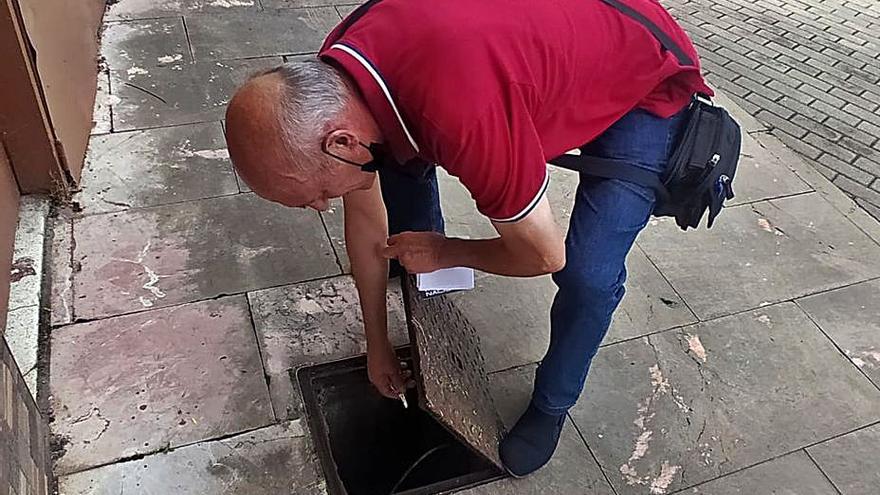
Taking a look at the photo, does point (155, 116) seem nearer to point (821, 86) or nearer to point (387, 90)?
point (387, 90)

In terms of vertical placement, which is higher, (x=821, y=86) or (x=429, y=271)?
(x=429, y=271)

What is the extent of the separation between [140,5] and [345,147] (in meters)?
2.99

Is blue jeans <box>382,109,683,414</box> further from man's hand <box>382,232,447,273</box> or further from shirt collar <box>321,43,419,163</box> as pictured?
shirt collar <box>321,43,419,163</box>

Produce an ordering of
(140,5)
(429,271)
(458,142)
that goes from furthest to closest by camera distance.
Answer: (140,5)
(429,271)
(458,142)

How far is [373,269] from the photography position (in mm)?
1874

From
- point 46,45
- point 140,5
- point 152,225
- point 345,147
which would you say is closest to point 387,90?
point 345,147

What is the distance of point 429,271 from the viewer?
1.67 meters

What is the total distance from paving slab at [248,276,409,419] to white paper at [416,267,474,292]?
53 cm

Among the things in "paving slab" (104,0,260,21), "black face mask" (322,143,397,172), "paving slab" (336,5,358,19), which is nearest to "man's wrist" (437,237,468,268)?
"black face mask" (322,143,397,172)

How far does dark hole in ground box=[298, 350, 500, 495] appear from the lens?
2199 mm

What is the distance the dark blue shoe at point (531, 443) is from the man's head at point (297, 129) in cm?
94

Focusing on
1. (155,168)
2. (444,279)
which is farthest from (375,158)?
(155,168)

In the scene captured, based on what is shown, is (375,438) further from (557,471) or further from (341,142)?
(341,142)

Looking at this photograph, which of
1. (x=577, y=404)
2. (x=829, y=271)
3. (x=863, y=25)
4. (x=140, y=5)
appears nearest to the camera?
(x=577, y=404)
